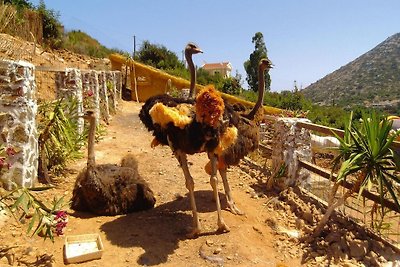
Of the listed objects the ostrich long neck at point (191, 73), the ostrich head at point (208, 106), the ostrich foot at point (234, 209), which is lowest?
the ostrich foot at point (234, 209)

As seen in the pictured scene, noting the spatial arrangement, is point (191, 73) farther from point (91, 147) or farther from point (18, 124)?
point (18, 124)

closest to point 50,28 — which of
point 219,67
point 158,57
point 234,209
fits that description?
point 158,57

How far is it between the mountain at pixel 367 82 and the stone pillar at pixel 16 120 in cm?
5192

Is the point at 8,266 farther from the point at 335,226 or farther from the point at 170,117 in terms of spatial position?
the point at 335,226

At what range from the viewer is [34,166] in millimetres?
5746

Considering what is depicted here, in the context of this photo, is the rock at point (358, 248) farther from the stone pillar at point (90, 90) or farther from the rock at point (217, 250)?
the stone pillar at point (90, 90)

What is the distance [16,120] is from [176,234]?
250 centimetres

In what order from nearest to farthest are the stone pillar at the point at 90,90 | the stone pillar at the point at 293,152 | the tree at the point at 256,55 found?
1. the stone pillar at the point at 293,152
2. the stone pillar at the point at 90,90
3. the tree at the point at 256,55

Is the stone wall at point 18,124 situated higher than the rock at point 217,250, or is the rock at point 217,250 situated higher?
the stone wall at point 18,124

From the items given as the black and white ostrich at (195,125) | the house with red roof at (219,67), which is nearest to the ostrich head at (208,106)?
the black and white ostrich at (195,125)

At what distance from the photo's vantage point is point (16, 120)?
5395 millimetres

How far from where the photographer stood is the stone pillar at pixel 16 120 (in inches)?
210

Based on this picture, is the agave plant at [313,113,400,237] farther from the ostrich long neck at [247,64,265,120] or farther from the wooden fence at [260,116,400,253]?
the ostrich long neck at [247,64,265,120]

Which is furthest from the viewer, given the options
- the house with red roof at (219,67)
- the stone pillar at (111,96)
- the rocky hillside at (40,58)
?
the house with red roof at (219,67)
